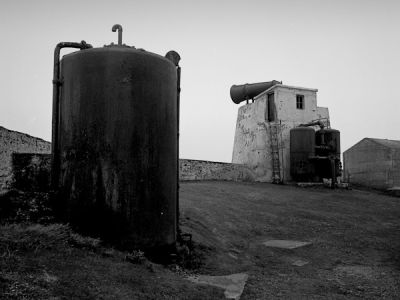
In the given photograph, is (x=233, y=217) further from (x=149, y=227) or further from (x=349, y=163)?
(x=349, y=163)

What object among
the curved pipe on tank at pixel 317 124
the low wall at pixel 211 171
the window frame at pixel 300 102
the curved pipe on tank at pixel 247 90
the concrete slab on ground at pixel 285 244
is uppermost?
the curved pipe on tank at pixel 247 90

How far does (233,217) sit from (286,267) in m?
4.23

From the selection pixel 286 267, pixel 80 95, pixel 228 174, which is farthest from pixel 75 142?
pixel 228 174

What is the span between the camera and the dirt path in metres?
5.71

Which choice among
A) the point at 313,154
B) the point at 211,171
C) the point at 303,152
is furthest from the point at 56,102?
the point at 313,154

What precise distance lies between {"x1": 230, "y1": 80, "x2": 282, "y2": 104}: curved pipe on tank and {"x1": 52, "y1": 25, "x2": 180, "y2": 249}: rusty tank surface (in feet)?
70.4

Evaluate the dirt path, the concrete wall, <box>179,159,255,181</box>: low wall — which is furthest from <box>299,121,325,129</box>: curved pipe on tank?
the concrete wall

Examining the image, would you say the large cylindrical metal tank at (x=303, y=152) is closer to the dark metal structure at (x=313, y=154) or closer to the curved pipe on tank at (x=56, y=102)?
the dark metal structure at (x=313, y=154)

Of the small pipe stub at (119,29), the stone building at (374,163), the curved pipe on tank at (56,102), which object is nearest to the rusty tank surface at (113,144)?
the curved pipe on tank at (56,102)

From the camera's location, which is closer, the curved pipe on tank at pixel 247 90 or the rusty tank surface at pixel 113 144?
the rusty tank surface at pixel 113 144

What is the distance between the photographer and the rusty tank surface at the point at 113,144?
16.9ft

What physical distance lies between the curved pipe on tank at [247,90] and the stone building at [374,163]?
26.5 feet

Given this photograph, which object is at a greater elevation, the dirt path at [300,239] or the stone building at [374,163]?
the stone building at [374,163]

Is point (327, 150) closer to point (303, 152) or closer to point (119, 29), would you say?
point (303, 152)
